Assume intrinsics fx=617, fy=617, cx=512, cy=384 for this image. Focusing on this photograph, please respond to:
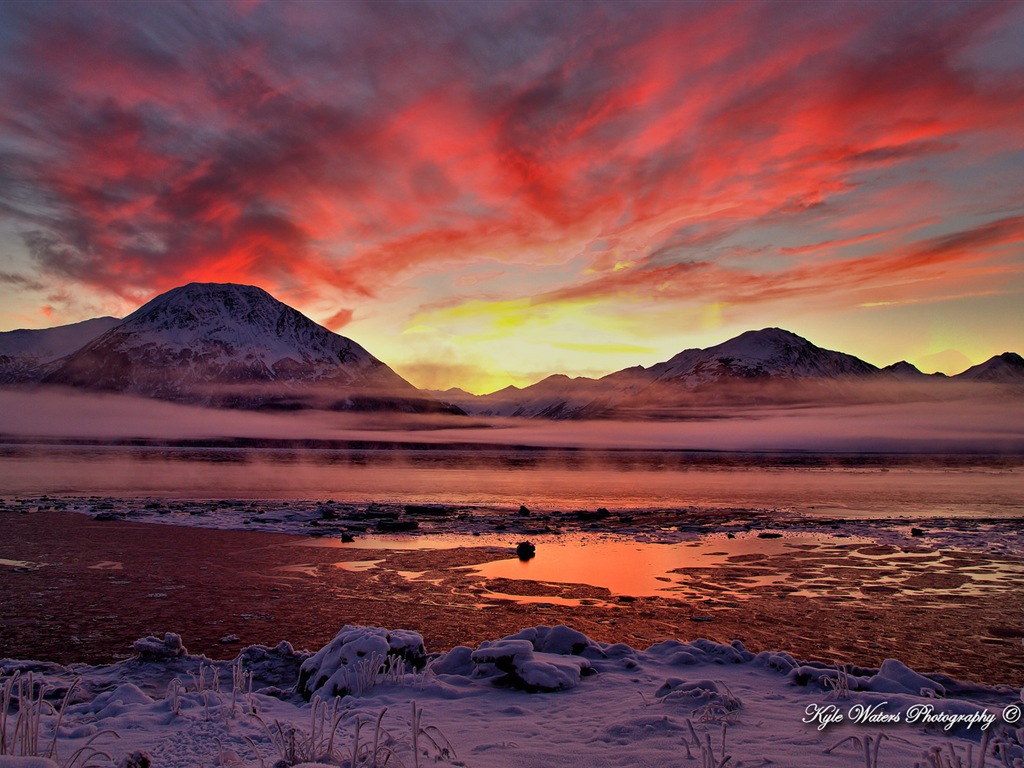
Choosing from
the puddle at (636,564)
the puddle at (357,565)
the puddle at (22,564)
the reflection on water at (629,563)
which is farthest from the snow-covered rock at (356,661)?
the puddle at (22,564)

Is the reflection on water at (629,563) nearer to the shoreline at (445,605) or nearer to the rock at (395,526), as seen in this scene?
the shoreline at (445,605)

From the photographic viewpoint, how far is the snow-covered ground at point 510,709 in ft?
19.1

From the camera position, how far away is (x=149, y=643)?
998 cm

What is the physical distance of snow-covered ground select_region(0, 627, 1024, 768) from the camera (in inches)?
229

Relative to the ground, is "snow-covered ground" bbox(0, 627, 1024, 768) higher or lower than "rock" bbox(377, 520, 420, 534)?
higher

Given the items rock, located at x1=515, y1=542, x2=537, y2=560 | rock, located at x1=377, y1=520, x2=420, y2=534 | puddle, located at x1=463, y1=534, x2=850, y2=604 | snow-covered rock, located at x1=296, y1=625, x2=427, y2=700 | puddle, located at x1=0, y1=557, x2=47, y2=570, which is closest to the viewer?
snow-covered rock, located at x1=296, y1=625, x2=427, y2=700

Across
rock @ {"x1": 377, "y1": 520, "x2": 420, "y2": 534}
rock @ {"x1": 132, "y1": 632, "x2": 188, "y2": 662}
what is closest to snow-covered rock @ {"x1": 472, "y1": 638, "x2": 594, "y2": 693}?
rock @ {"x1": 132, "y1": 632, "x2": 188, "y2": 662}

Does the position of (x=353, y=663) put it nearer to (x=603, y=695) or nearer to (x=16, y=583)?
(x=603, y=695)

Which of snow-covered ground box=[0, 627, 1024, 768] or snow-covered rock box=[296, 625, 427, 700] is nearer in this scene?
snow-covered ground box=[0, 627, 1024, 768]

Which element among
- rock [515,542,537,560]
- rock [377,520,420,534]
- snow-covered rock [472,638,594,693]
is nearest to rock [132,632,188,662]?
snow-covered rock [472,638,594,693]

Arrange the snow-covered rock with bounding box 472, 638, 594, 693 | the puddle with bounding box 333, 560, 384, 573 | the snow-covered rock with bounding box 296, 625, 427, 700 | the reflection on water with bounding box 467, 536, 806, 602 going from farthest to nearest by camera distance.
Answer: the puddle with bounding box 333, 560, 384, 573, the reflection on water with bounding box 467, 536, 806, 602, the snow-covered rock with bounding box 472, 638, 594, 693, the snow-covered rock with bounding box 296, 625, 427, 700

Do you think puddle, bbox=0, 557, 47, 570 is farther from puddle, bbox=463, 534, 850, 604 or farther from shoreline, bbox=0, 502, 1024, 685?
puddle, bbox=463, 534, 850, 604

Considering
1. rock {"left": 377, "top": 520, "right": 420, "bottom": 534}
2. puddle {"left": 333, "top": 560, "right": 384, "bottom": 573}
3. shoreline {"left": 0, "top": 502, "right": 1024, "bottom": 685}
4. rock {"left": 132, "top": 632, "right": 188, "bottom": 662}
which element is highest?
rock {"left": 132, "top": 632, "right": 188, "bottom": 662}

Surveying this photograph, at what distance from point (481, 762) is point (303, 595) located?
10.9 metres
